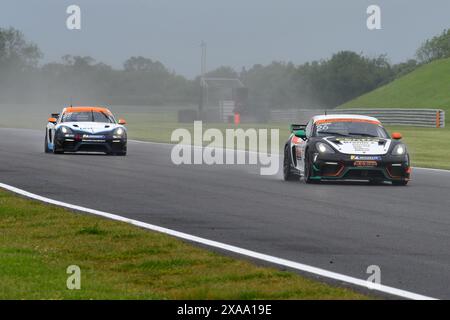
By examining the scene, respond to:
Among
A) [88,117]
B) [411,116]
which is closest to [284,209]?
[88,117]

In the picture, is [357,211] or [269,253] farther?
[357,211]

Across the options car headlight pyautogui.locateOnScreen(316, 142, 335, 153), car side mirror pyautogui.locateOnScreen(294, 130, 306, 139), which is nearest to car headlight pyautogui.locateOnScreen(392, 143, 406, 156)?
car headlight pyautogui.locateOnScreen(316, 142, 335, 153)

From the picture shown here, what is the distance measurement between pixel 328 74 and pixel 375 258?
10024 centimetres

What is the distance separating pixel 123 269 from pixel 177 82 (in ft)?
337

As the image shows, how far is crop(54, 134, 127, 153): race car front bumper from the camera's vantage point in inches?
1051

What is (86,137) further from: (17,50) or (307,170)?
(17,50)

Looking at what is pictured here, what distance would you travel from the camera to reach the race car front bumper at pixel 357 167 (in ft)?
60.1

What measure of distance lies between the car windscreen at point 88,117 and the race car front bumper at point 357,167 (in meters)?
10.7

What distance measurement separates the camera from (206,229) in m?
11.9

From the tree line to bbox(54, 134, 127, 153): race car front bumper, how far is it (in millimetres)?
74802

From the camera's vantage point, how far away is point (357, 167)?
1833cm

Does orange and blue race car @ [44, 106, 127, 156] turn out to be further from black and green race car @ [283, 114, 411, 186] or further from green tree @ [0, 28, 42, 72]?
green tree @ [0, 28, 42, 72]

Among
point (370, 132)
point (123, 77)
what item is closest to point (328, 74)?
point (123, 77)
